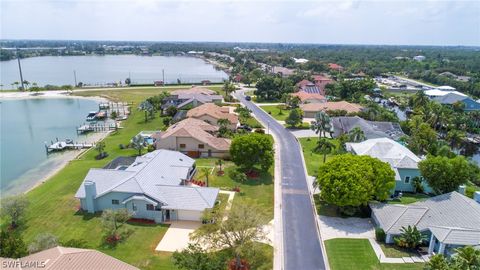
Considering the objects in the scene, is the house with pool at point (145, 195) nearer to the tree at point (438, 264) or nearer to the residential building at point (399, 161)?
the tree at point (438, 264)

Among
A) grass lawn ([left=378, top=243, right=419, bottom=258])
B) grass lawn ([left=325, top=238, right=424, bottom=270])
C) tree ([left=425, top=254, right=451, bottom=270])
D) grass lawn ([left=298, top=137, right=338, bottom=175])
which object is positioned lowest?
grass lawn ([left=325, top=238, right=424, bottom=270])

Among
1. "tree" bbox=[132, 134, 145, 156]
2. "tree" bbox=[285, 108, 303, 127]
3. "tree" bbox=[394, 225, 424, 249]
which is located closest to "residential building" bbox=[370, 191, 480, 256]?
"tree" bbox=[394, 225, 424, 249]

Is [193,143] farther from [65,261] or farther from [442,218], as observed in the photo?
[442,218]

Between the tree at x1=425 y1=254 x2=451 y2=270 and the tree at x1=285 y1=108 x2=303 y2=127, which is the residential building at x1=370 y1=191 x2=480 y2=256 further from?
the tree at x1=285 y1=108 x2=303 y2=127

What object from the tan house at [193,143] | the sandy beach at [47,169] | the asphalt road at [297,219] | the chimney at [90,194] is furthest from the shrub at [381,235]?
the sandy beach at [47,169]

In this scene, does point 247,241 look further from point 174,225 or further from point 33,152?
point 33,152

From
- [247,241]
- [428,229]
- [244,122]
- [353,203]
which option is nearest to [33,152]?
[244,122]
